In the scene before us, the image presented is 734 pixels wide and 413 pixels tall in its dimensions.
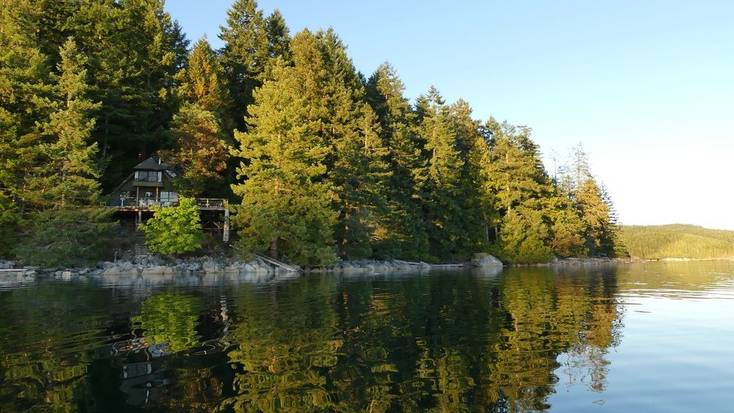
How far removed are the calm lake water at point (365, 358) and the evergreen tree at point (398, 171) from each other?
1590 inches

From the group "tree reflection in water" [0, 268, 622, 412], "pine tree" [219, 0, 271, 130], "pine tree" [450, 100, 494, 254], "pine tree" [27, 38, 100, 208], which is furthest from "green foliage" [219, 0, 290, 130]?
"tree reflection in water" [0, 268, 622, 412]

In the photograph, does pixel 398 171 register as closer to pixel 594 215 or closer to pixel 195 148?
pixel 195 148

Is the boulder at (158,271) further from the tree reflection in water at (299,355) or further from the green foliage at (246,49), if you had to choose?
the green foliage at (246,49)

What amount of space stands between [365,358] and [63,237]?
36993 millimetres

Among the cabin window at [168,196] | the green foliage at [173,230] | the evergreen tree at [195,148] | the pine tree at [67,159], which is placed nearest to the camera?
the pine tree at [67,159]

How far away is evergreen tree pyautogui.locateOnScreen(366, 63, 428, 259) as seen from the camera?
58875 mm

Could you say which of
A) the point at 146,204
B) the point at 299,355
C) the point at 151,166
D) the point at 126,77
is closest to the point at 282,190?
the point at 146,204

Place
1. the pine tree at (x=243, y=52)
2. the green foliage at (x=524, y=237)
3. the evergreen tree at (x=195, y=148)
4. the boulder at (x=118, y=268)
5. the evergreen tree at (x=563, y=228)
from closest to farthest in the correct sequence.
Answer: the boulder at (x=118, y=268)
the evergreen tree at (x=195, y=148)
the pine tree at (x=243, y=52)
the green foliage at (x=524, y=237)
the evergreen tree at (x=563, y=228)

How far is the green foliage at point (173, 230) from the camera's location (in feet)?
134

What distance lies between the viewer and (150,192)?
4897 centimetres

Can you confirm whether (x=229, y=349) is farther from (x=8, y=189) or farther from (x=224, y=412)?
(x=8, y=189)

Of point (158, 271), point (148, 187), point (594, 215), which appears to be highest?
point (594, 215)

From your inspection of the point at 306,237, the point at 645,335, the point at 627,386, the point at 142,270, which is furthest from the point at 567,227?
the point at 627,386

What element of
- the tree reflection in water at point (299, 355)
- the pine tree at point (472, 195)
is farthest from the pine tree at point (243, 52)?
the tree reflection in water at point (299, 355)
